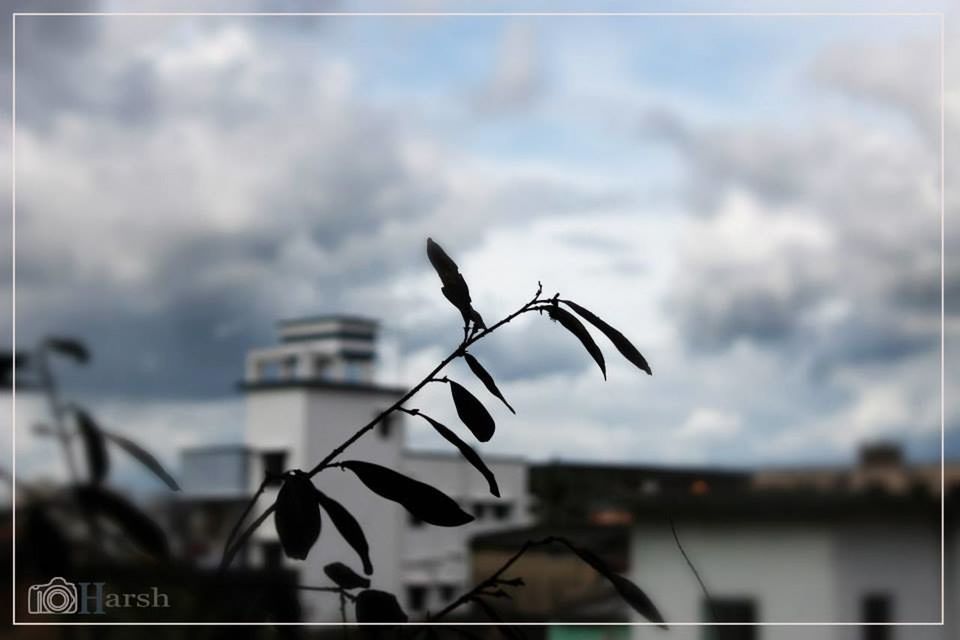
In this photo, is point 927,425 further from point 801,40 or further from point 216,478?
point 216,478

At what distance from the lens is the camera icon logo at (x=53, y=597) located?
754 mm

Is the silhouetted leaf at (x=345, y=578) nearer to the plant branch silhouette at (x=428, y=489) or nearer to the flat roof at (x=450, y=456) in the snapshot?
the plant branch silhouette at (x=428, y=489)

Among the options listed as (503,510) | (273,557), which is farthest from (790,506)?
(273,557)

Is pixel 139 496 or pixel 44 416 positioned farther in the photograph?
pixel 139 496

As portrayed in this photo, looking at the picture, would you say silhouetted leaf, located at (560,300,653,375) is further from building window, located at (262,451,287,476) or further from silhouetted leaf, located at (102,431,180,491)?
building window, located at (262,451,287,476)

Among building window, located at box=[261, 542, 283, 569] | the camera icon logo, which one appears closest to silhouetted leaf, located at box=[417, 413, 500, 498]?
the camera icon logo

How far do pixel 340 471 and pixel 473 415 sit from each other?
995mm

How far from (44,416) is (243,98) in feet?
2.34

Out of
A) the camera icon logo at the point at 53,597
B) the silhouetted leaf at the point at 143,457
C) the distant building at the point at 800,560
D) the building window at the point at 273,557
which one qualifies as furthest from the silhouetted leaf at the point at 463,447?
the distant building at the point at 800,560

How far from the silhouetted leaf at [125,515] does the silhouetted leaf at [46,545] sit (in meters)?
0.02

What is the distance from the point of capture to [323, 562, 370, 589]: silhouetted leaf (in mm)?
481

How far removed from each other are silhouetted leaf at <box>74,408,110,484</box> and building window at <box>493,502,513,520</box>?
33.4 inches

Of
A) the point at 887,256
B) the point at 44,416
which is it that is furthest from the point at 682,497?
the point at 44,416

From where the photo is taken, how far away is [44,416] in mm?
984
